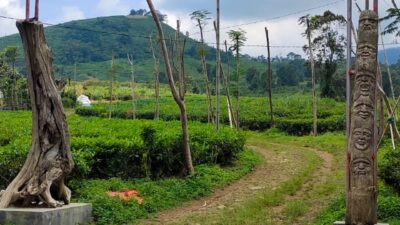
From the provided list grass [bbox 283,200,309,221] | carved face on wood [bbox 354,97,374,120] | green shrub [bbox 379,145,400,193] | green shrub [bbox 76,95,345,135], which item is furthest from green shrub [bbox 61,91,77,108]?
carved face on wood [bbox 354,97,374,120]

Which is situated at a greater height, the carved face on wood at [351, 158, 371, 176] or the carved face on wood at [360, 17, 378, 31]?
the carved face on wood at [360, 17, 378, 31]

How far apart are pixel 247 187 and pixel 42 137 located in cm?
630

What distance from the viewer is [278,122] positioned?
29.9 m

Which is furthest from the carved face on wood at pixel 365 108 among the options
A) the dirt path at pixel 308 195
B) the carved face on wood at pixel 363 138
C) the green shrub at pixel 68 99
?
the green shrub at pixel 68 99

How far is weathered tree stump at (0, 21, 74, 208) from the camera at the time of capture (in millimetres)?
9062

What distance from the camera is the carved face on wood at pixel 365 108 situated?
25.6 feet

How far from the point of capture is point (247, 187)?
14.0m

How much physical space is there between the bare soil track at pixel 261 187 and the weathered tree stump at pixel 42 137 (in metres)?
2.02

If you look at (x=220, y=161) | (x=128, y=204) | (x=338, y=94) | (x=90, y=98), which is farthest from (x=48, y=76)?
(x=90, y=98)

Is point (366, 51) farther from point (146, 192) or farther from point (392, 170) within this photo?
point (146, 192)

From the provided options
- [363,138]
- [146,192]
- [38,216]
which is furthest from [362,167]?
[146,192]

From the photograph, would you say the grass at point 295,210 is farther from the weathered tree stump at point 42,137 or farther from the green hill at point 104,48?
the green hill at point 104,48

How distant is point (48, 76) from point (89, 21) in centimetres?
11239

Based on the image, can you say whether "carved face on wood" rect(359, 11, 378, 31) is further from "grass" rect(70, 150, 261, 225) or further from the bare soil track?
"grass" rect(70, 150, 261, 225)
